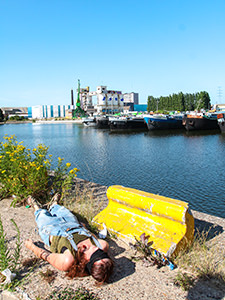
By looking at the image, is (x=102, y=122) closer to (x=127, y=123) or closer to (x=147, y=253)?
(x=127, y=123)

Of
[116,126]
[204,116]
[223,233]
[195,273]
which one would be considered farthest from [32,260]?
[116,126]

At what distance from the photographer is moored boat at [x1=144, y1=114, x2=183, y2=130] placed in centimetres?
4291

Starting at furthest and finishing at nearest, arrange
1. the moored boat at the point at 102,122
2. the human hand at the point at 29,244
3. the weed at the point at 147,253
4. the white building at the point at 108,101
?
the white building at the point at 108,101
the moored boat at the point at 102,122
the human hand at the point at 29,244
the weed at the point at 147,253

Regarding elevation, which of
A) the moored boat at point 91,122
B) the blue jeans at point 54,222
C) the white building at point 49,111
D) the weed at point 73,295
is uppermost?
the white building at point 49,111

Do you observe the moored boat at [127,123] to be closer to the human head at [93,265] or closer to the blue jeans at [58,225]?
the blue jeans at [58,225]

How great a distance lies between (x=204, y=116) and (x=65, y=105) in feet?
469

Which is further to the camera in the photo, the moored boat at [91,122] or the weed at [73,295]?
the moored boat at [91,122]

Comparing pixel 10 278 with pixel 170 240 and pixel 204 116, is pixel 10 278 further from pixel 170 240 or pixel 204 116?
pixel 204 116

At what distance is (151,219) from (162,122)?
1615 inches

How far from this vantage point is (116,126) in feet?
160

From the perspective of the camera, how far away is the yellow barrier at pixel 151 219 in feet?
11.6

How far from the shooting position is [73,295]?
278 cm

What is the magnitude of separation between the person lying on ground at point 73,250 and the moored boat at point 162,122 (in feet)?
132

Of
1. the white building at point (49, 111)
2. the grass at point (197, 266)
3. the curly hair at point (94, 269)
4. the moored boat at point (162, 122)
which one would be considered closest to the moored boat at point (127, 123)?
the moored boat at point (162, 122)
